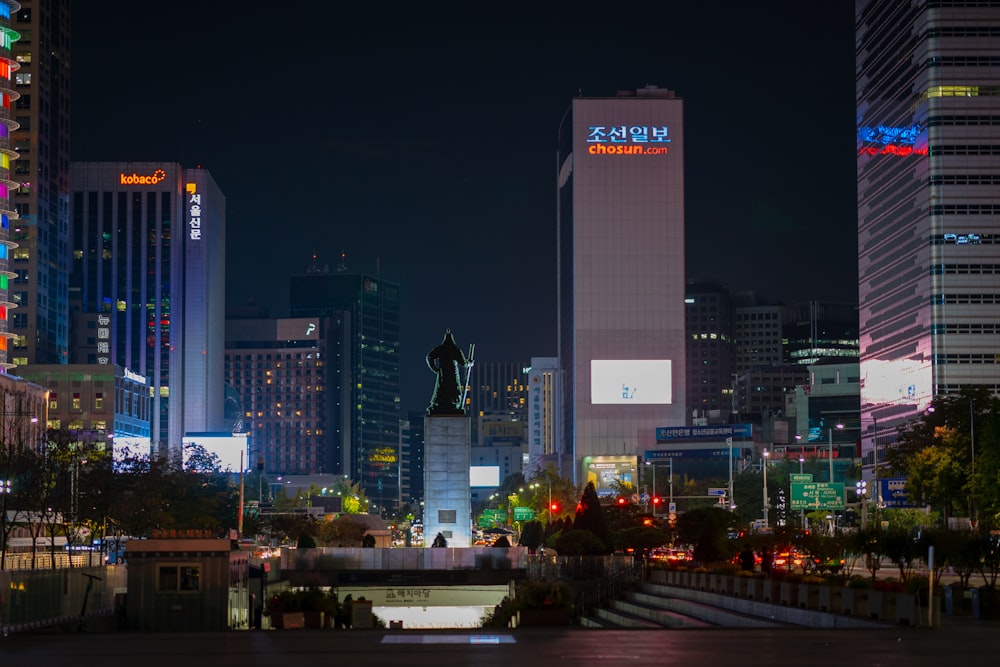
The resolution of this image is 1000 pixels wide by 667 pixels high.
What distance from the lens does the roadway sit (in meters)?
30.2

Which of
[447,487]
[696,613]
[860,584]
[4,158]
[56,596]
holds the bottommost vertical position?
[696,613]

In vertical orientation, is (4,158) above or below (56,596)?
above

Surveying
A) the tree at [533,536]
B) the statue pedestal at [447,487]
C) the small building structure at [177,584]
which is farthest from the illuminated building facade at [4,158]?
the small building structure at [177,584]

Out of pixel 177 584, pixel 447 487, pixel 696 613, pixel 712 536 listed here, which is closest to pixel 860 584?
pixel 696 613

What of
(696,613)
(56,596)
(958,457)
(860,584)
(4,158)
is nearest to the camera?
(860,584)

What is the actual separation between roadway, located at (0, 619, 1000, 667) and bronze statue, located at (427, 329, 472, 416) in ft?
190

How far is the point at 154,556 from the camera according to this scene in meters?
49.0

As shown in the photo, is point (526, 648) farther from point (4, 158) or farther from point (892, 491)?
Answer: point (4, 158)

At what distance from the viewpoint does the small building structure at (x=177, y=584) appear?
48875mm

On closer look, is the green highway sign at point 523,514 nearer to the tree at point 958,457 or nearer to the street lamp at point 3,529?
the tree at point 958,457

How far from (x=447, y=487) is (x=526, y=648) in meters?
61.8

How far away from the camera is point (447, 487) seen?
95375 millimetres

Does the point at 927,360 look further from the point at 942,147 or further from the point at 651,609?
the point at 651,609

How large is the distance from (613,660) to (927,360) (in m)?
171
